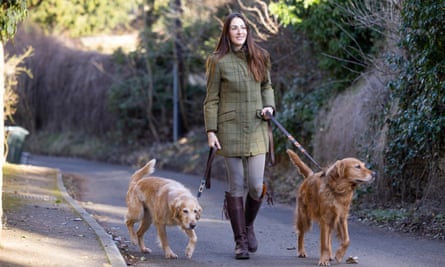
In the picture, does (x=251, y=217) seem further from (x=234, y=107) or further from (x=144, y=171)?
(x=144, y=171)

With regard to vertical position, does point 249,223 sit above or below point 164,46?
below

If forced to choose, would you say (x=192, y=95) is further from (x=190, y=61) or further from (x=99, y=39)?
(x=99, y=39)

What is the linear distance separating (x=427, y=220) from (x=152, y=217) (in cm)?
422

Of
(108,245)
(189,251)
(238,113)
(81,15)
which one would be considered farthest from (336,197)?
(81,15)

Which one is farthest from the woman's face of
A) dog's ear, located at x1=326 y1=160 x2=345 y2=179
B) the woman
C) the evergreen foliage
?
the evergreen foliage

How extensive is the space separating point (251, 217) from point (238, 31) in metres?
1.91

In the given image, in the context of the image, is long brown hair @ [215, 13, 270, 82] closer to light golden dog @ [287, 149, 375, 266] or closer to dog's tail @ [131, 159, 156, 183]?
light golden dog @ [287, 149, 375, 266]

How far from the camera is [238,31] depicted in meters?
7.42

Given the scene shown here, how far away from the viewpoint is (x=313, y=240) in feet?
30.2

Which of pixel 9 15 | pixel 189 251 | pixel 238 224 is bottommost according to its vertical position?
pixel 189 251

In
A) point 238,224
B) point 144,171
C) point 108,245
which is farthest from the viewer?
point 144,171

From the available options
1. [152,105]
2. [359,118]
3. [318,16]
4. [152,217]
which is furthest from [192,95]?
[152,217]

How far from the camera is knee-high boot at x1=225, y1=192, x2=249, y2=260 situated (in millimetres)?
7477

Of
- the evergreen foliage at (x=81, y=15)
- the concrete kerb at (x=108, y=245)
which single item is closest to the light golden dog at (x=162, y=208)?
the concrete kerb at (x=108, y=245)
